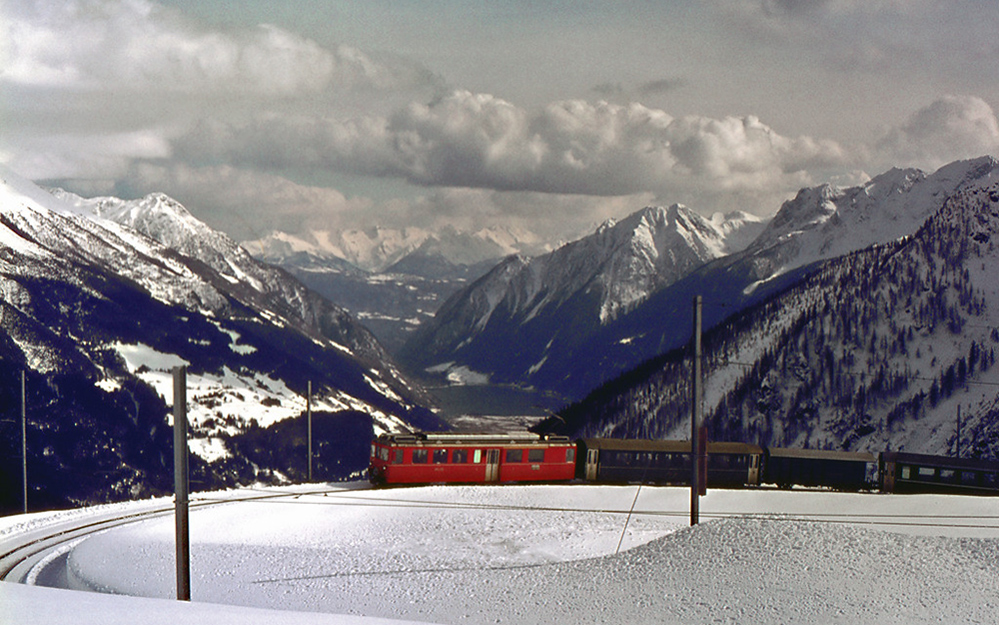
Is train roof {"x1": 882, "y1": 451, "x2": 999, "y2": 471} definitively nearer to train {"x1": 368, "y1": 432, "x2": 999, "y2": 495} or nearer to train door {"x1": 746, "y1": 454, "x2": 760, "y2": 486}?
train {"x1": 368, "y1": 432, "x2": 999, "y2": 495}

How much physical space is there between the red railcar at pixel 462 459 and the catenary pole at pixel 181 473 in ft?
118

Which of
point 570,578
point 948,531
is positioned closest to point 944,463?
point 948,531

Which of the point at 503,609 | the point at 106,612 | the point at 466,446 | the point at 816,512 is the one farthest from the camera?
the point at 466,446

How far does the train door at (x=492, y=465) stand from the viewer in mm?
62562

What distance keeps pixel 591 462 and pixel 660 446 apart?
18.5 feet

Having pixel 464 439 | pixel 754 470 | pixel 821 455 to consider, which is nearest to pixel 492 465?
Answer: pixel 464 439

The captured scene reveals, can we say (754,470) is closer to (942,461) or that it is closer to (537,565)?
(942,461)

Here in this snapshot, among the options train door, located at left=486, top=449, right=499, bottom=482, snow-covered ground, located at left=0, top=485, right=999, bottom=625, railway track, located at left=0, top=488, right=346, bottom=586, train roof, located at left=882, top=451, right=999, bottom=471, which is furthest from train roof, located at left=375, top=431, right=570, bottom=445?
train roof, located at left=882, top=451, right=999, bottom=471

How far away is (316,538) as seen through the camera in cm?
4441

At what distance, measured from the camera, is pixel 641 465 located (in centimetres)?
6531

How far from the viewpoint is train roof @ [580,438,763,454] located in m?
64.7

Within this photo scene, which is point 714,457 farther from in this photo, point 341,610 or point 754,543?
point 341,610

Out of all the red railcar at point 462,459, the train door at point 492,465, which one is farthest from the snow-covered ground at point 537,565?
the train door at point 492,465

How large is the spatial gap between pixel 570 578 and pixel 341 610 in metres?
8.74
